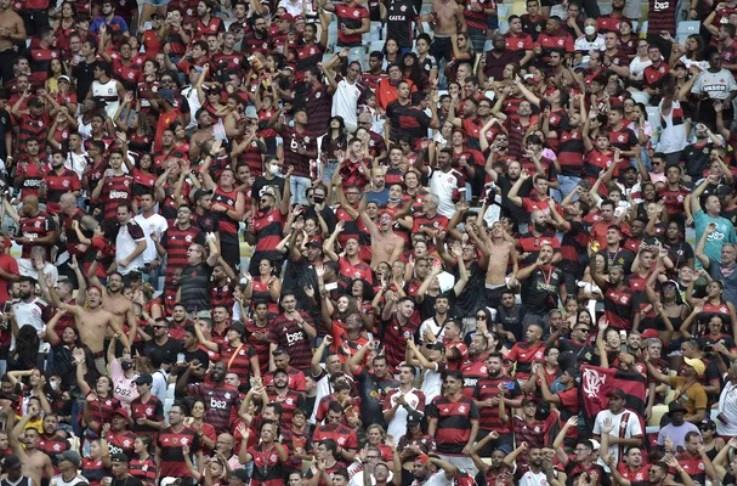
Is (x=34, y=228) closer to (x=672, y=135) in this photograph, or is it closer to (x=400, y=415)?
(x=400, y=415)

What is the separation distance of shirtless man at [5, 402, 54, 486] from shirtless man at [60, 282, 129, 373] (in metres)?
1.47

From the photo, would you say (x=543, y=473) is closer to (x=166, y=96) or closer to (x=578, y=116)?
(x=578, y=116)

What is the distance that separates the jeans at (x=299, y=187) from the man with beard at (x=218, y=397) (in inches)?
138

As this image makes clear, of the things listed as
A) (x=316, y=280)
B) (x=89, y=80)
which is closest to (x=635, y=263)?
(x=316, y=280)

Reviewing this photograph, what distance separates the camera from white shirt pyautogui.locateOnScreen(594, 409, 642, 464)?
80.8ft

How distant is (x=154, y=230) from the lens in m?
27.9

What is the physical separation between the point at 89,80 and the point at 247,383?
21.6 feet

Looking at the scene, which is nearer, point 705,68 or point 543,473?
point 543,473

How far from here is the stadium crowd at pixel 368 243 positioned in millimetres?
24781

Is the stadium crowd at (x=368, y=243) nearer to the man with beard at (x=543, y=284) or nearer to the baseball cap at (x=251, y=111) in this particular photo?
the man with beard at (x=543, y=284)

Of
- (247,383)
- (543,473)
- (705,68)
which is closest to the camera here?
(543,473)

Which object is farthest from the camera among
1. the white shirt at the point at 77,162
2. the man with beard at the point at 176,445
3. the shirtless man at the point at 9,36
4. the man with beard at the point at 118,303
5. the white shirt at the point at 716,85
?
the shirtless man at the point at 9,36

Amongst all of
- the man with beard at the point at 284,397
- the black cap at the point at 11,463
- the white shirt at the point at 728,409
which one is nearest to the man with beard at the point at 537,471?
the white shirt at the point at 728,409

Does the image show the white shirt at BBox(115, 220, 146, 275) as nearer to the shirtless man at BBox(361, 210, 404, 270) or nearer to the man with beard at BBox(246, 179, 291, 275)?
the man with beard at BBox(246, 179, 291, 275)
